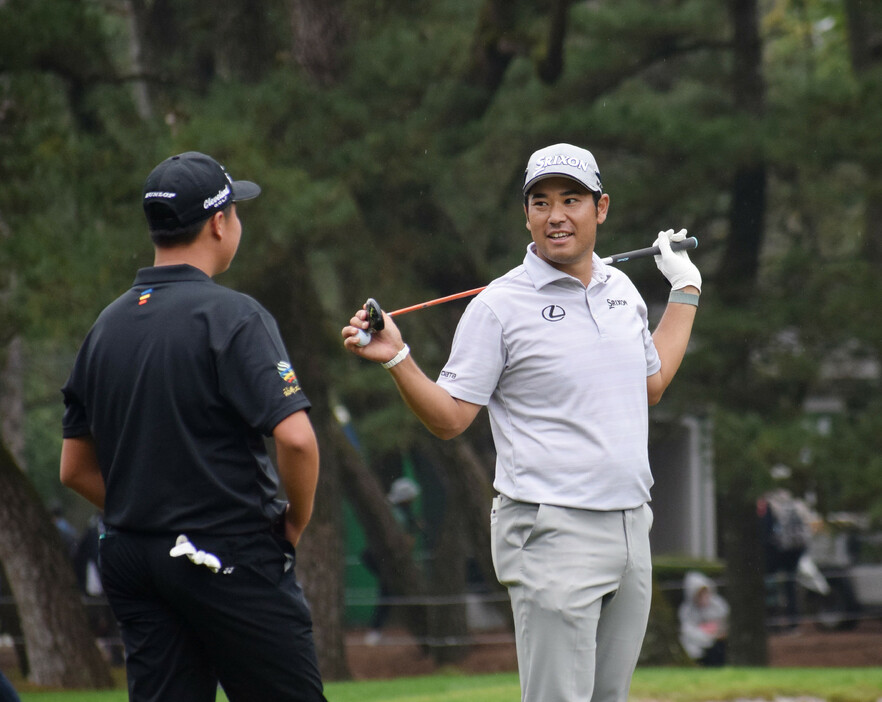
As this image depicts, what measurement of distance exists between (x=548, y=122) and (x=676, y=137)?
1.26 m

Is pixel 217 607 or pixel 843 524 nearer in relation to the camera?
pixel 217 607

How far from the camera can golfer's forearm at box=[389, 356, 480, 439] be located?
3092mm

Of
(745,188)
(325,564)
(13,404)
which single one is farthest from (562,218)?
(13,404)

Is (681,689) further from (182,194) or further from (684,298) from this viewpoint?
(182,194)

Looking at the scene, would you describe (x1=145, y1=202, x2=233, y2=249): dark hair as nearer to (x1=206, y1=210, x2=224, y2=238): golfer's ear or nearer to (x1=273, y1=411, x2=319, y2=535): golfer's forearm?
(x1=206, y1=210, x2=224, y2=238): golfer's ear

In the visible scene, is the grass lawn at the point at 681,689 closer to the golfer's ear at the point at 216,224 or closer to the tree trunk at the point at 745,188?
the golfer's ear at the point at 216,224

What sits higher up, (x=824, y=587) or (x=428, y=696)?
(x=428, y=696)

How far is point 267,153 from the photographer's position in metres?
9.19

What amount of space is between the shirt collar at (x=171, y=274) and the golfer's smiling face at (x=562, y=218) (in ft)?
2.98

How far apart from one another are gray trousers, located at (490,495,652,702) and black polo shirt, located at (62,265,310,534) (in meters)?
0.67

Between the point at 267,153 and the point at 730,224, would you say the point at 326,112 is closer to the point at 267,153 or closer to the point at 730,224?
the point at 267,153

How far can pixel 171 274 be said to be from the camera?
9.59ft

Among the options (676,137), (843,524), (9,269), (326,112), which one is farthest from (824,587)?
(9,269)

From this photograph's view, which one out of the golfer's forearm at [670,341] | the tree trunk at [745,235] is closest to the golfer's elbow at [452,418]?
the golfer's forearm at [670,341]
